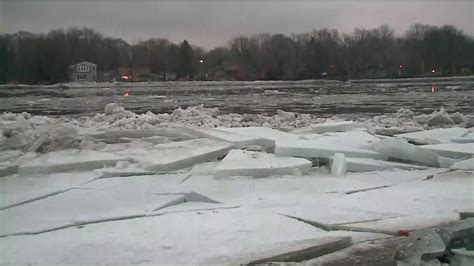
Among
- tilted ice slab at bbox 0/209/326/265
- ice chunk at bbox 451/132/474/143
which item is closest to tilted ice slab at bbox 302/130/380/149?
ice chunk at bbox 451/132/474/143

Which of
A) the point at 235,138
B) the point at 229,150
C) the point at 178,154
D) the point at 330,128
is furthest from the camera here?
the point at 330,128

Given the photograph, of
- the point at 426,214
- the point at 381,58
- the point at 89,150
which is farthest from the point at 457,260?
the point at 381,58

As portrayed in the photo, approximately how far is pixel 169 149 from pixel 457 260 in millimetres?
5792

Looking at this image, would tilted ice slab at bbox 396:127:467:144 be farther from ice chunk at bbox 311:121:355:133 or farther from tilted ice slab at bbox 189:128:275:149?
tilted ice slab at bbox 189:128:275:149

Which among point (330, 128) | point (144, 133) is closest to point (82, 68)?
point (144, 133)

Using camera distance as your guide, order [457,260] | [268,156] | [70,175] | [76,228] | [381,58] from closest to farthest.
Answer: [457,260] → [76,228] → [70,175] → [268,156] → [381,58]

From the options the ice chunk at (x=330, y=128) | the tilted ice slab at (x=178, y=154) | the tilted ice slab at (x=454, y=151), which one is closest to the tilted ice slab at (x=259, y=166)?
the tilted ice slab at (x=178, y=154)

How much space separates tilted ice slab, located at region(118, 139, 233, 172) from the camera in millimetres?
7504

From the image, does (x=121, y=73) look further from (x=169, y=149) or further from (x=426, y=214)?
(x=426, y=214)

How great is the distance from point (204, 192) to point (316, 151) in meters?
2.51

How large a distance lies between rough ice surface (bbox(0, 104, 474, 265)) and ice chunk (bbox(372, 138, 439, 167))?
2cm

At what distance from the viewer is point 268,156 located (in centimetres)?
791

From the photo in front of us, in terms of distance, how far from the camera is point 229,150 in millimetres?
8609

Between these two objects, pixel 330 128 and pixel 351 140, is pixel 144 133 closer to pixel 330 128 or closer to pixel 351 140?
pixel 330 128
